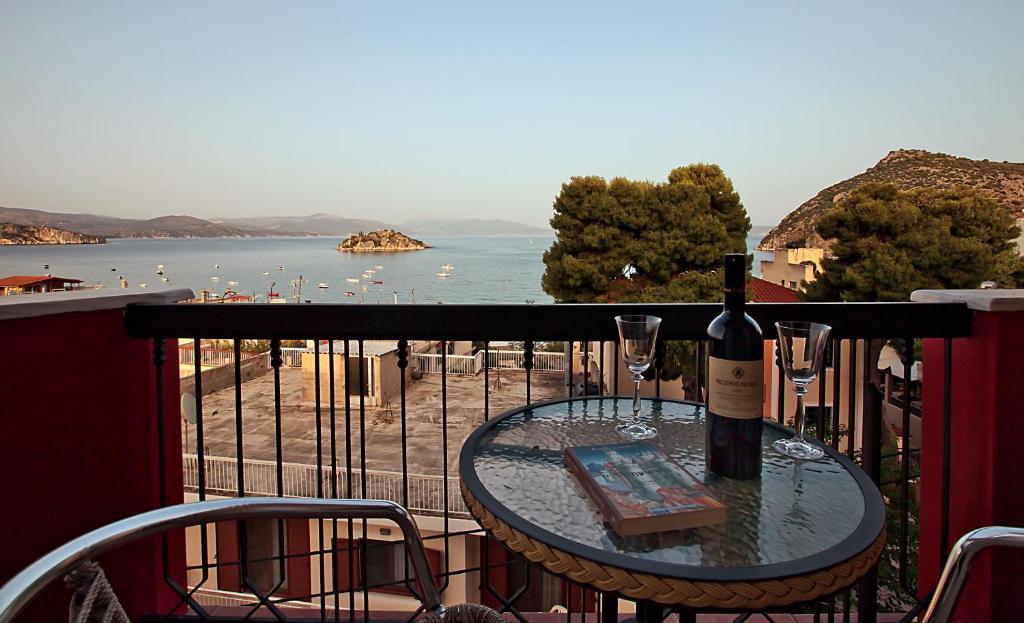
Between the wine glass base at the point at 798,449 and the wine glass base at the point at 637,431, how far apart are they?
255mm

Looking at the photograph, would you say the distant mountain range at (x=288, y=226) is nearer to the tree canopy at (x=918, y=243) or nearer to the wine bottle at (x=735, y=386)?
the tree canopy at (x=918, y=243)

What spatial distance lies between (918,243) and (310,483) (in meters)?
14.2

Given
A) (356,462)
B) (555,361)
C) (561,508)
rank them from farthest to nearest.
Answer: (555,361) < (356,462) < (561,508)

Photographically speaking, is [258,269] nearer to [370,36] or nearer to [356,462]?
[370,36]

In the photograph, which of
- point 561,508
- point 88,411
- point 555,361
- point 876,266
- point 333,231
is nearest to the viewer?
point 561,508

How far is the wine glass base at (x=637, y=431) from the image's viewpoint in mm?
1197

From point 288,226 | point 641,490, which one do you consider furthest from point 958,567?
point 288,226

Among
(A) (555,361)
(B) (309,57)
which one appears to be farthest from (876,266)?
(B) (309,57)

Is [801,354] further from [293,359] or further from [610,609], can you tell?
[293,359]

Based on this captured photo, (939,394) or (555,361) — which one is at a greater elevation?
(939,394)

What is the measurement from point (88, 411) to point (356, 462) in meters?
8.22

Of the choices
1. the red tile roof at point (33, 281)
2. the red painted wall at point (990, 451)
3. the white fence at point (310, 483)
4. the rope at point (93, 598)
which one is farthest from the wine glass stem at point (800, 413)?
the white fence at point (310, 483)

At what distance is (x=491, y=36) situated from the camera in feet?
59.2

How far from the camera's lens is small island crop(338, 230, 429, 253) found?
35.1 metres
